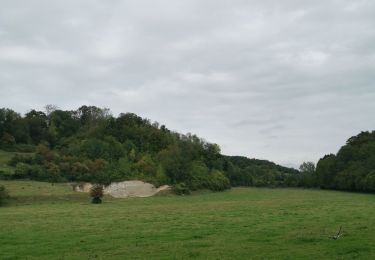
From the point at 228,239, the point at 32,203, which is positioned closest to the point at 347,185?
the point at 32,203

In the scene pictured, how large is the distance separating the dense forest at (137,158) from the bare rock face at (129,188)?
8.18 feet

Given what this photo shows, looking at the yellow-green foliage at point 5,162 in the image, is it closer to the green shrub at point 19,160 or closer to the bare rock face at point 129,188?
the green shrub at point 19,160

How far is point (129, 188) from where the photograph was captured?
87188mm

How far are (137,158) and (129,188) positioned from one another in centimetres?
2703

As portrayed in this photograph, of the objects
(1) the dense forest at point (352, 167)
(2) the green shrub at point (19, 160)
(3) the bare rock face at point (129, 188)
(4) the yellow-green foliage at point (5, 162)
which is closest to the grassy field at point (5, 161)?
(4) the yellow-green foliage at point (5, 162)

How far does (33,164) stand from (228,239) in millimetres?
82212

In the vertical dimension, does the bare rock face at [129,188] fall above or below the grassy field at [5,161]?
below

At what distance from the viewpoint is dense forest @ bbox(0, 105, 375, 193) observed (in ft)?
299

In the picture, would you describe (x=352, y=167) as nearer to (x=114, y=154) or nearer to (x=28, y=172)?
(x=114, y=154)

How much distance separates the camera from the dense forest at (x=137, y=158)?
91188 millimetres

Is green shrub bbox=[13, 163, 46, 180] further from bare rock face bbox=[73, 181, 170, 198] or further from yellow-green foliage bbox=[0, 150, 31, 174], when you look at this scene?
bare rock face bbox=[73, 181, 170, 198]

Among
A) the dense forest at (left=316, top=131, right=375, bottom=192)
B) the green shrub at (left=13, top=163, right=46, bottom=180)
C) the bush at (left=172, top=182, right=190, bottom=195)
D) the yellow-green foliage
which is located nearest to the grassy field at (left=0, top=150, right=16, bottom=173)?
the yellow-green foliage

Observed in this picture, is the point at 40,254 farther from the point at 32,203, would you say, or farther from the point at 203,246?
the point at 32,203

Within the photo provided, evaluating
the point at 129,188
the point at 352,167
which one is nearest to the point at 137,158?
the point at 129,188
